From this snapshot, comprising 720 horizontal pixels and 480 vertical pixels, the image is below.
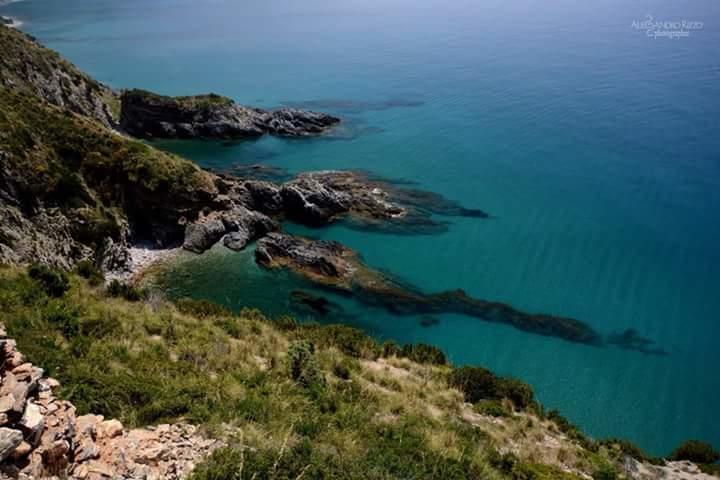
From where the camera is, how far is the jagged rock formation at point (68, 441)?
6.28 m

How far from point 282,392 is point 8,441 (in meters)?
6.87

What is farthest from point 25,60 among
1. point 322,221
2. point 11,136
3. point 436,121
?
point 436,121

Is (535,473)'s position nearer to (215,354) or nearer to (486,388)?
(486,388)

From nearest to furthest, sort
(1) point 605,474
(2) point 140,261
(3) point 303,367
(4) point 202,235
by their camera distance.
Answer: (1) point 605,474, (3) point 303,367, (2) point 140,261, (4) point 202,235

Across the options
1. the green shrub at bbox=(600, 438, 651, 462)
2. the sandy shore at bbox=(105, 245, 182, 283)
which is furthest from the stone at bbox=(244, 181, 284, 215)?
the green shrub at bbox=(600, 438, 651, 462)

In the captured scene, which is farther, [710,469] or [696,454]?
[696,454]

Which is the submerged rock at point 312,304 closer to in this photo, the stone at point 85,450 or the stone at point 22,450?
the stone at point 85,450

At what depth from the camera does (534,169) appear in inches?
→ 2018

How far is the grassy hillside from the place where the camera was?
909 centimetres

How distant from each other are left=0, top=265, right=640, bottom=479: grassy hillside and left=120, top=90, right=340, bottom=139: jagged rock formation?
4867 cm

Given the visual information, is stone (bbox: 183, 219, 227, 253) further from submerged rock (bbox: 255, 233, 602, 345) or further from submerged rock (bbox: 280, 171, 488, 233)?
submerged rock (bbox: 280, 171, 488, 233)

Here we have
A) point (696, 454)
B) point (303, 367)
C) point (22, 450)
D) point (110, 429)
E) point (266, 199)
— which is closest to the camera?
point (22, 450)

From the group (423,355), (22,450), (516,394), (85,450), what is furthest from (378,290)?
(22,450)

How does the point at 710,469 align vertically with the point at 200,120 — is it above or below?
below
